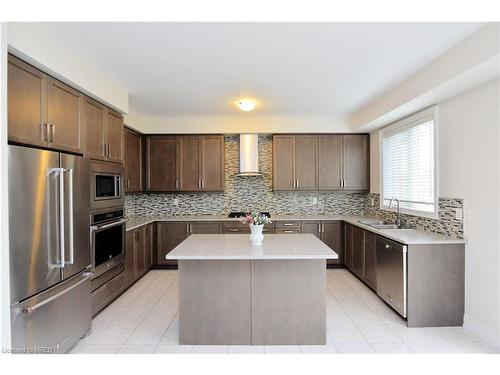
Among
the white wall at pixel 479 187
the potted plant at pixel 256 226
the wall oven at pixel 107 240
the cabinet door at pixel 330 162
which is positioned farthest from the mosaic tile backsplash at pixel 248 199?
the potted plant at pixel 256 226

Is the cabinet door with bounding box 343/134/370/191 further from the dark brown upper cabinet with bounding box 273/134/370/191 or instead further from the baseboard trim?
the baseboard trim

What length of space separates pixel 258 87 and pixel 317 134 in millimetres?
1936

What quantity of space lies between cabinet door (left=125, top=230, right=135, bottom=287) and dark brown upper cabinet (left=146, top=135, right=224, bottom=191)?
1208mm

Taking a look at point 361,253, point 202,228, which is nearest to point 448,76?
point 361,253

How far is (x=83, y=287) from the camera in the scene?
250cm

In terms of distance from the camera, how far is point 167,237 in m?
4.81

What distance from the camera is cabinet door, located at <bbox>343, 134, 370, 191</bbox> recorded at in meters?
4.99

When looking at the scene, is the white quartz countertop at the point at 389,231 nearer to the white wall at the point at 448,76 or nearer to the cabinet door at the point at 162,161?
the cabinet door at the point at 162,161

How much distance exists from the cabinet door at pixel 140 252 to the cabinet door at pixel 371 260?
325cm

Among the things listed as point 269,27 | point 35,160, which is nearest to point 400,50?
point 269,27

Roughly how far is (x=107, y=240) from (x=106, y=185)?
61 cm

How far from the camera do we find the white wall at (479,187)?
2408 mm

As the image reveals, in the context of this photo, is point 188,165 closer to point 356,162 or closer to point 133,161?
point 133,161

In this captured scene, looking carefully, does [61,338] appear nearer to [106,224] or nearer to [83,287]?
[83,287]
